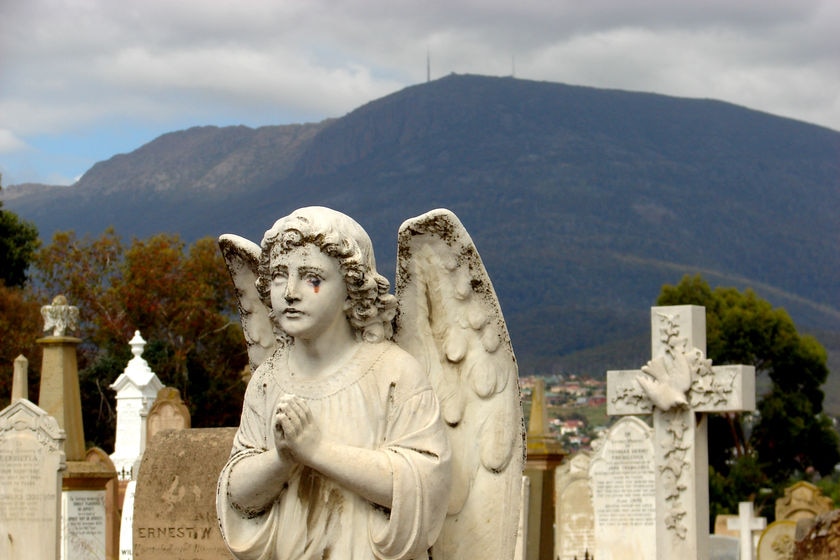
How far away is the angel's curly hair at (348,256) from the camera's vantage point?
21.1 feet

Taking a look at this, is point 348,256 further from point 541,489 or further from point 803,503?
point 803,503

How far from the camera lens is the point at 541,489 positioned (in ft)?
63.5

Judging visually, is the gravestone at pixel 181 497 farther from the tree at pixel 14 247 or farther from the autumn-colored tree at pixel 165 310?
the tree at pixel 14 247

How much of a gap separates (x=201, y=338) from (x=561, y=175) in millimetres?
154395

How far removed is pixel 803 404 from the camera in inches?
1949

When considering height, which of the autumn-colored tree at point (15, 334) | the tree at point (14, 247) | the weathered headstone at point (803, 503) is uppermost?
the tree at point (14, 247)

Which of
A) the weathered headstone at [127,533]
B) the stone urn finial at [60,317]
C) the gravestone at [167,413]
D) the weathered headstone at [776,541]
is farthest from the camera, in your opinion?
the gravestone at [167,413]

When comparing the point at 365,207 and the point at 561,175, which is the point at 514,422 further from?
the point at 561,175

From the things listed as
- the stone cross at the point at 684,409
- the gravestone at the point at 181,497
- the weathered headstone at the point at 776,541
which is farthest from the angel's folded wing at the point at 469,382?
the weathered headstone at the point at 776,541

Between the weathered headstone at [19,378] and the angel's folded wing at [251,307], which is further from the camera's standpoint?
the weathered headstone at [19,378]

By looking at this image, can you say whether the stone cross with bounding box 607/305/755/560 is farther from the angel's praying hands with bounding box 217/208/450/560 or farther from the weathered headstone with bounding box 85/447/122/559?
the weathered headstone with bounding box 85/447/122/559

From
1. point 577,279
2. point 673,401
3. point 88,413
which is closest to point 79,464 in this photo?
point 673,401

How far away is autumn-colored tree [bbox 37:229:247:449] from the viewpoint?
42.1 metres

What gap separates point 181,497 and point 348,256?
18.8 ft
